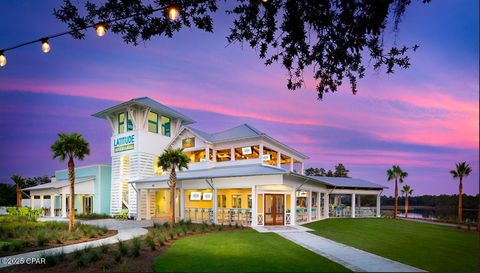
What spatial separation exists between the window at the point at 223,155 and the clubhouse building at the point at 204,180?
0.33ft

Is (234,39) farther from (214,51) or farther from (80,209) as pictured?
(80,209)

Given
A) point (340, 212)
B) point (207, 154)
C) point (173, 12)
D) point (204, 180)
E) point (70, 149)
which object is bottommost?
point (340, 212)

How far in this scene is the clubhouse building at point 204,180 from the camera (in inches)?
998

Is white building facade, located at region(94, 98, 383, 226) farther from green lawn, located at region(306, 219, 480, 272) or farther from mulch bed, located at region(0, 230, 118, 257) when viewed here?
mulch bed, located at region(0, 230, 118, 257)

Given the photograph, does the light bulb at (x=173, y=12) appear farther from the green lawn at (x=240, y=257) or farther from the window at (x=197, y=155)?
the window at (x=197, y=155)

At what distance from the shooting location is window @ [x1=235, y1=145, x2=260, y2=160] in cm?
2955

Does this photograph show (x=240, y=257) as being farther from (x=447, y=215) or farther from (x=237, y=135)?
(x=447, y=215)

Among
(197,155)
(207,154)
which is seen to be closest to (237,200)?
(207,154)

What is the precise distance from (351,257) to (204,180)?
15878 mm

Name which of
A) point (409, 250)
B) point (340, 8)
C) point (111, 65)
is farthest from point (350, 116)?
point (340, 8)

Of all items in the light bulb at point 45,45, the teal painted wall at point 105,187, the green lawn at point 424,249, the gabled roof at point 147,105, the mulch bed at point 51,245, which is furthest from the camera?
the teal painted wall at point 105,187

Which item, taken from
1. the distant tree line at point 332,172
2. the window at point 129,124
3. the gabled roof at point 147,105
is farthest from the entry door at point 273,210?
the distant tree line at point 332,172

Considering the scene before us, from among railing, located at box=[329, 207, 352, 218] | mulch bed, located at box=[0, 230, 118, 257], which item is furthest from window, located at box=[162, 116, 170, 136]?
railing, located at box=[329, 207, 352, 218]

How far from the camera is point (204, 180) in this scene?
2727cm
